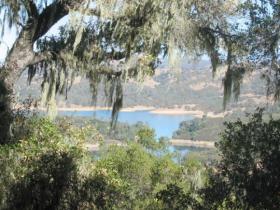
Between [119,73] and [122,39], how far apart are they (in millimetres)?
671

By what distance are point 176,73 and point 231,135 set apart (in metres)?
1.10

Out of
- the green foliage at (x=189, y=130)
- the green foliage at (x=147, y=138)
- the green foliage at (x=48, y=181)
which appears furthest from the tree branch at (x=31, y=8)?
the green foliage at (x=189, y=130)

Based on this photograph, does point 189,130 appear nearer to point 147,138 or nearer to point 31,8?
point 147,138

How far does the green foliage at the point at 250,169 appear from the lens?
472 cm

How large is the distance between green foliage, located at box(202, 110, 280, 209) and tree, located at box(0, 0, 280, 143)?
1.24 meters

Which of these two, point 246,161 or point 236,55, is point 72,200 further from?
point 236,55

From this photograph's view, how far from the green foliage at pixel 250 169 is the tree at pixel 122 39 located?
4.05ft

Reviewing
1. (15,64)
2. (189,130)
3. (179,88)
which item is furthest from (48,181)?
(179,88)

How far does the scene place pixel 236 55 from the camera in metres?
6.41

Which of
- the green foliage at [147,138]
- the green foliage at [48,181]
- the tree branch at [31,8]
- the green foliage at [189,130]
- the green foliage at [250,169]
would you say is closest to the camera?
the green foliage at [250,169]

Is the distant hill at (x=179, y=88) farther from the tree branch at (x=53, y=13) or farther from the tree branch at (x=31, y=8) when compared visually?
the tree branch at (x=31, y=8)

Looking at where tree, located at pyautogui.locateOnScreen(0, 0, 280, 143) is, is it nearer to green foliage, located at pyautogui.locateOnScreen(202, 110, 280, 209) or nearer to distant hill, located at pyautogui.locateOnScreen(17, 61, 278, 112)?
distant hill, located at pyautogui.locateOnScreen(17, 61, 278, 112)

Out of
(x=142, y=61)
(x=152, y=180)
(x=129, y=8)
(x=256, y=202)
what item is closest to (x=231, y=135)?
(x=256, y=202)

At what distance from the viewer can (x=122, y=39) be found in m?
5.61
